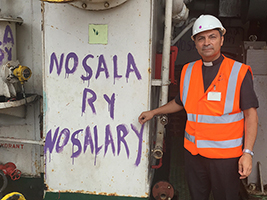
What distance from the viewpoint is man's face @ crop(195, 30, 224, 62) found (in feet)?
5.76

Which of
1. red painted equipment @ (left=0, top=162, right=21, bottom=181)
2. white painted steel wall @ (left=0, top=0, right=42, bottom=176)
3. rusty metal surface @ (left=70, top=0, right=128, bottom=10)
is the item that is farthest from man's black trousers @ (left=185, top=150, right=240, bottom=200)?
red painted equipment @ (left=0, top=162, right=21, bottom=181)

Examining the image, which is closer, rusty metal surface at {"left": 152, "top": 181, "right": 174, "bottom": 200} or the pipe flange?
the pipe flange

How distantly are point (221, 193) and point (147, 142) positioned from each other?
63cm

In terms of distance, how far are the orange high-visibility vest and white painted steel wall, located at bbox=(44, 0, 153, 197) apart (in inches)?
16.4

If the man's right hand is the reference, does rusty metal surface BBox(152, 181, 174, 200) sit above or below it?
below

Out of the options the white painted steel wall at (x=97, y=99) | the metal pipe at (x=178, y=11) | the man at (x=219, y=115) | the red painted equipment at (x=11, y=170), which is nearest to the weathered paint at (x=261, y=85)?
the metal pipe at (x=178, y=11)

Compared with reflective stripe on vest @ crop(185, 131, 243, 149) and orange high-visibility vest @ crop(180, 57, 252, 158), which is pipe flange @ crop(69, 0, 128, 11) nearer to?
orange high-visibility vest @ crop(180, 57, 252, 158)

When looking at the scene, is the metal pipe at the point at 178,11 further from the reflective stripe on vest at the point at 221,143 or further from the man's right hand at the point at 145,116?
the reflective stripe on vest at the point at 221,143

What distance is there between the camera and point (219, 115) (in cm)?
174

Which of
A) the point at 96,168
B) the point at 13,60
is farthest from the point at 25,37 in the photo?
the point at 96,168

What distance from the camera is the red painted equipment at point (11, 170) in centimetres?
259

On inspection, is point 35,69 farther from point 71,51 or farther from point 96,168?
point 96,168

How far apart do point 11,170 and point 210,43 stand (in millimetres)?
2141

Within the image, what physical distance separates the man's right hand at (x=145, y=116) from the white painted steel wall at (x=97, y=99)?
0.06m
